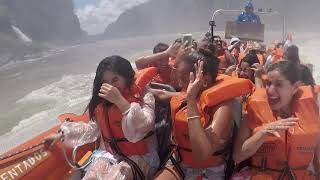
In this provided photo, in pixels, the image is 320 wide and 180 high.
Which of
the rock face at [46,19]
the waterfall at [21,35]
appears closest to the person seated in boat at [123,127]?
the waterfall at [21,35]

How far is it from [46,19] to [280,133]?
13255cm

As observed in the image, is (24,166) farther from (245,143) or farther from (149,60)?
(245,143)

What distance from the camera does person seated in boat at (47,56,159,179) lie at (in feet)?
8.91

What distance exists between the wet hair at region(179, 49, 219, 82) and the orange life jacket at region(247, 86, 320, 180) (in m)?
0.30

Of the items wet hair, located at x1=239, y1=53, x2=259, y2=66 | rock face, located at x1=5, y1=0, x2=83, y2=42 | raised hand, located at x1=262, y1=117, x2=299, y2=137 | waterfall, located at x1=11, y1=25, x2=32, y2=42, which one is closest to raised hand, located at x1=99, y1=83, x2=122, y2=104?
raised hand, located at x1=262, y1=117, x2=299, y2=137

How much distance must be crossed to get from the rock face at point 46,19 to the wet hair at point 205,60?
114m

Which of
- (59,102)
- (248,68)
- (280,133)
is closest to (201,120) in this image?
(280,133)

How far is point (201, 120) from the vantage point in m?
2.47

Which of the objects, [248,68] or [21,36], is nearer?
[248,68]

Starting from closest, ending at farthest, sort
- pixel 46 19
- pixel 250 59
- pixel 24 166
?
pixel 24 166 → pixel 250 59 → pixel 46 19

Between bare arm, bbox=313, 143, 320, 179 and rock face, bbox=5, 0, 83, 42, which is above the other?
bare arm, bbox=313, 143, 320, 179

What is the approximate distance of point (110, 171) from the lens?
110 inches

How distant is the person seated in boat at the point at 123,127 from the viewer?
2715mm

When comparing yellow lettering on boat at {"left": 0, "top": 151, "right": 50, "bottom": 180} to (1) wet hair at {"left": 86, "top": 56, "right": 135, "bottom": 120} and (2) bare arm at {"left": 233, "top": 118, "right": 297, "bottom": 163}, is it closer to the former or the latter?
(1) wet hair at {"left": 86, "top": 56, "right": 135, "bottom": 120}
